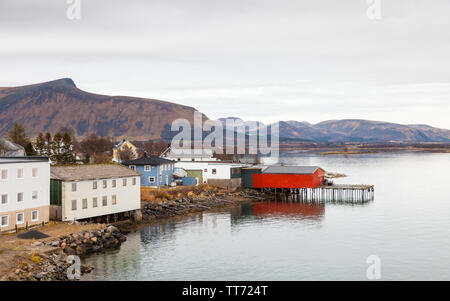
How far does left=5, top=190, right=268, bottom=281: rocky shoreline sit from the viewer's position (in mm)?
31766

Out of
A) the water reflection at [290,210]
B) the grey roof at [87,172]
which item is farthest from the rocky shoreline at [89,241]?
the water reflection at [290,210]

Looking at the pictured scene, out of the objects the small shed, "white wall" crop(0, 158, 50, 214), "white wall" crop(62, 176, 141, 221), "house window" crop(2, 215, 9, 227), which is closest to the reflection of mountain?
"white wall" crop(62, 176, 141, 221)

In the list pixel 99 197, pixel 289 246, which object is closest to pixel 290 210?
pixel 289 246

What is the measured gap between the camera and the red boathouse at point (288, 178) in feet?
276

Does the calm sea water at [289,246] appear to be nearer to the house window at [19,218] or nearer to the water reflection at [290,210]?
the water reflection at [290,210]

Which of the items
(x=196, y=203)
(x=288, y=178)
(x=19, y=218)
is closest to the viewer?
(x=19, y=218)

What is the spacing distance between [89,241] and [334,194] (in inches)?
2268

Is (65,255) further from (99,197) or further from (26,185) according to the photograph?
(99,197)

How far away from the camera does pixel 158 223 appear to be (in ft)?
185

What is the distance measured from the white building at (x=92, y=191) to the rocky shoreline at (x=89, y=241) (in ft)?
9.03

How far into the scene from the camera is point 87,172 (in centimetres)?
4956

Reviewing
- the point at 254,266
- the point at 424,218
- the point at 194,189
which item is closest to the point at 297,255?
the point at 254,266

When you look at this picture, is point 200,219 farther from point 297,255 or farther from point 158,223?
point 297,255

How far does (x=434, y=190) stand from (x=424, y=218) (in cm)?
3463
